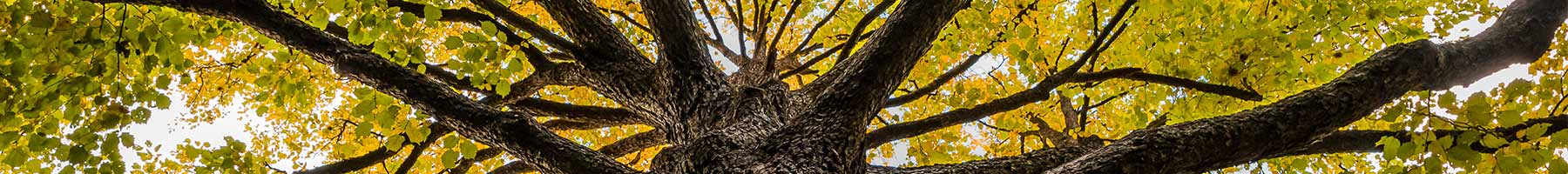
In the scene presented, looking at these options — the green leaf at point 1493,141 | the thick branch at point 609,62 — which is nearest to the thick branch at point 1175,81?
the green leaf at point 1493,141

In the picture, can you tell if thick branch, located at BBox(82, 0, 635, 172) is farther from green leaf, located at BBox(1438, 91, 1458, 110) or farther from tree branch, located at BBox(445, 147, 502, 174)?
green leaf, located at BBox(1438, 91, 1458, 110)

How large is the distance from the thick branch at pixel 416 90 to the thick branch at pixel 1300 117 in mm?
1622

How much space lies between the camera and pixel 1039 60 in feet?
12.8

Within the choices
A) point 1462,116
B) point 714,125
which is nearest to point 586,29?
point 714,125

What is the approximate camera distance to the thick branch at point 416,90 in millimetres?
2691

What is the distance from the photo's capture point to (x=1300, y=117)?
2588mm

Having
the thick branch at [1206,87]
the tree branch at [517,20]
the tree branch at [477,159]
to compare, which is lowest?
the thick branch at [1206,87]

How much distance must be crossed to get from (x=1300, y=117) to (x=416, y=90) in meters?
3.07

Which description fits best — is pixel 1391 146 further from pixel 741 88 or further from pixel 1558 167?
pixel 741 88

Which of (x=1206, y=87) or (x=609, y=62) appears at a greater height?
(x=609, y=62)

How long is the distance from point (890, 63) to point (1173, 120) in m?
2.07

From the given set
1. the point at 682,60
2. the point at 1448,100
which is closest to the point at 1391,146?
the point at 1448,100

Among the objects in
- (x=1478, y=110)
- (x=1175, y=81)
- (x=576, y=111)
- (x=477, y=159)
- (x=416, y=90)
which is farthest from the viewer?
(x=477, y=159)

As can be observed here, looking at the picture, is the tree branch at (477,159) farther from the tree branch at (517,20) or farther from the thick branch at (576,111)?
the tree branch at (517,20)
